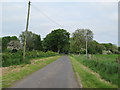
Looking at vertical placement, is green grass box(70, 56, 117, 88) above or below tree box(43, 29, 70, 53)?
below

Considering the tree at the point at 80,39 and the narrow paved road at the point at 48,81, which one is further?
the tree at the point at 80,39

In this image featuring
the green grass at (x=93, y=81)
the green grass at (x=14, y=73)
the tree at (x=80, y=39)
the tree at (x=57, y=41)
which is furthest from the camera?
the tree at (x=57, y=41)

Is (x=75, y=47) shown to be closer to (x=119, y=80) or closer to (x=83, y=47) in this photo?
(x=83, y=47)

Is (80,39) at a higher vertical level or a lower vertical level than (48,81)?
higher

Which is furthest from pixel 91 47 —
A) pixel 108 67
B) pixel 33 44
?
Answer: pixel 108 67

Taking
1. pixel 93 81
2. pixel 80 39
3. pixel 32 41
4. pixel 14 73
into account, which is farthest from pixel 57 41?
pixel 93 81

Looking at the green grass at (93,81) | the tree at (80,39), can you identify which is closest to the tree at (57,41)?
the tree at (80,39)

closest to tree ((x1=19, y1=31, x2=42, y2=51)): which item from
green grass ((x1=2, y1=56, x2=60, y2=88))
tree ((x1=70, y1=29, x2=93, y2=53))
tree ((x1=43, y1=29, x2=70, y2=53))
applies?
tree ((x1=43, y1=29, x2=70, y2=53))

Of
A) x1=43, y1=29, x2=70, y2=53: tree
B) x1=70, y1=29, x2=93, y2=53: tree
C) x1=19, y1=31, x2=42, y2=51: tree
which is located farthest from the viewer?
x1=43, y1=29, x2=70, y2=53: tree

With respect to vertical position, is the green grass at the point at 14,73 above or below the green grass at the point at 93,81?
below

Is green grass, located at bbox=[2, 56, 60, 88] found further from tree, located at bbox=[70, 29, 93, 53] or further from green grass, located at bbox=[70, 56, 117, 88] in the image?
tree, located at bbox=[70, 29, 93, 53]

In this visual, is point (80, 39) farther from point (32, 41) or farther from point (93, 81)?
point (93, 81)

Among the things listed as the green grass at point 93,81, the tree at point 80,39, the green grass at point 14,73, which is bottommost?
the green grass at point 14,73

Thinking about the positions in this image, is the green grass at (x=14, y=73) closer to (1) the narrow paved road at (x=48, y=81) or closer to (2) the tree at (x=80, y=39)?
(1) the narrow paved road at (x=48, y=81)
